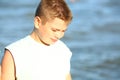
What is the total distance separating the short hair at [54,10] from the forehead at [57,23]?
0.8 inches

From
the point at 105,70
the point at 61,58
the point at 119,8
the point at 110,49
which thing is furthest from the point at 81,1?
the point at 61,58

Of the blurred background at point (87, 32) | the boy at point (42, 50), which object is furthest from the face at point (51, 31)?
the blurred background at point (87, 32)

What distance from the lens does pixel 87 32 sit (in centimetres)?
1086

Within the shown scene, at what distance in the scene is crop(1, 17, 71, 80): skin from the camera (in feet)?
10.3

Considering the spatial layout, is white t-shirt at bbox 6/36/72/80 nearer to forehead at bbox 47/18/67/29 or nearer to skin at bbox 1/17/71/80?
skin at bbox 1/17/71/80

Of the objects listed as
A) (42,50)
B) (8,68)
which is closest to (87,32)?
(42,50)

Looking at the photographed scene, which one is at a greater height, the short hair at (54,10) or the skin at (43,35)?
the short hair at (54,10)

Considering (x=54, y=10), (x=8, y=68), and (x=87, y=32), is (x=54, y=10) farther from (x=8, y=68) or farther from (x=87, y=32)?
(x=87, y=32)

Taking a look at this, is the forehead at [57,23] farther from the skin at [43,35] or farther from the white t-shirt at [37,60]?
the white t-shirt at [37,60]

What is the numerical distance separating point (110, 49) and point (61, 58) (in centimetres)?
653

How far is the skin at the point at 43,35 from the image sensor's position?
313 centimetres

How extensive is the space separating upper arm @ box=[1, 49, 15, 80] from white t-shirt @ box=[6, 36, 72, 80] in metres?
0.02

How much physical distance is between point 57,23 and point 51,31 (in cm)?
7

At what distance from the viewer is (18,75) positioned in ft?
10.4
